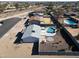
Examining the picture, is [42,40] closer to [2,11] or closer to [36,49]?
[36,49]

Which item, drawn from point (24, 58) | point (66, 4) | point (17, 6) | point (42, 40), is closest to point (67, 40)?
point (42, 40)

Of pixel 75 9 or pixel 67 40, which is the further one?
pixel 75 9

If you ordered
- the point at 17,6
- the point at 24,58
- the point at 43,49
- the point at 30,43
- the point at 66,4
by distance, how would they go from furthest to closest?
the point at 66,4 < the point at 17,6 < the point at 30,43 < the point at 43,49 < the point at 24,58

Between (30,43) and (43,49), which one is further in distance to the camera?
(30,43)

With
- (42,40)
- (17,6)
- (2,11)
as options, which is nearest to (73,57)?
(42,40)

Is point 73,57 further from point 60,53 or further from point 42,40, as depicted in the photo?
point 42,40

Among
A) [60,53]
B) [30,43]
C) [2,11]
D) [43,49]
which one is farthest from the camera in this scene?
[2,11]

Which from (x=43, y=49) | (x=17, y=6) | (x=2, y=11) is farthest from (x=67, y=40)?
(x=17, y=6)

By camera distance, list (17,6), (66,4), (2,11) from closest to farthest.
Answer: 1. (2,11)
2. (17,6)
3. (66,4)

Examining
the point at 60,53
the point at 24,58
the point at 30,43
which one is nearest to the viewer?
the point at 24,58
